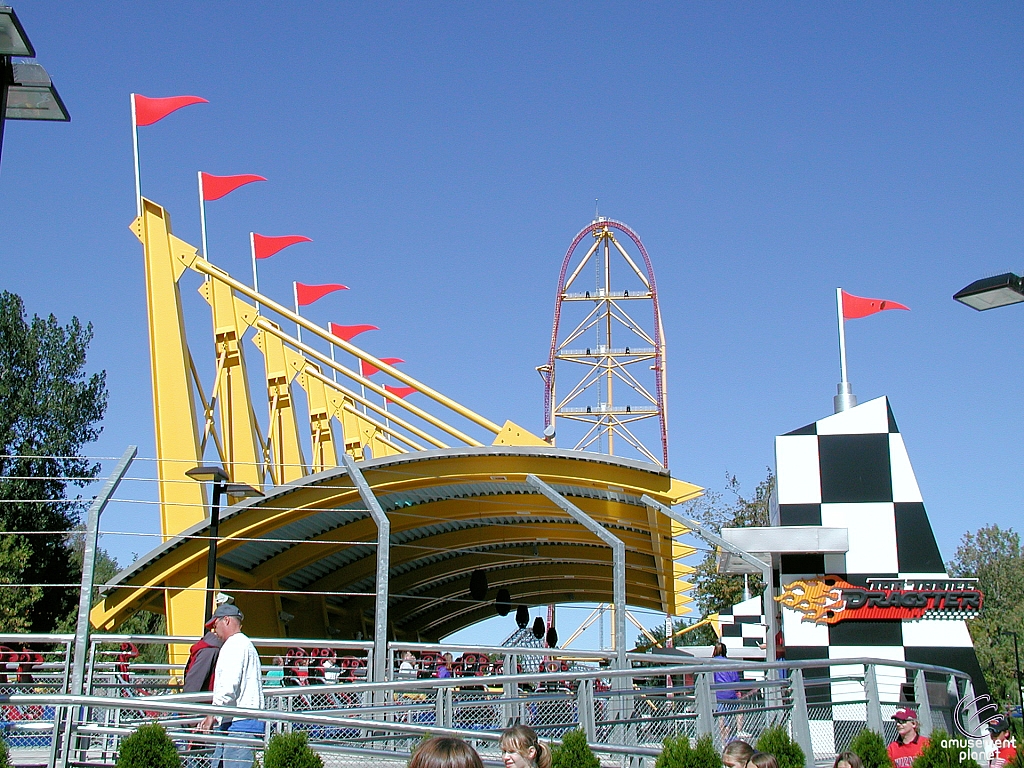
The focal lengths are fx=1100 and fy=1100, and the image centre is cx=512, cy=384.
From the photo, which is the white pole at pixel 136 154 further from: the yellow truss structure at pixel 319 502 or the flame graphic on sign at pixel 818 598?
the flame graphic on sign at pixel 818 598

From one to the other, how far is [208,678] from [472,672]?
434 inches

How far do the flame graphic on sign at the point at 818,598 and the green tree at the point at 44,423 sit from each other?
3144 centimetres

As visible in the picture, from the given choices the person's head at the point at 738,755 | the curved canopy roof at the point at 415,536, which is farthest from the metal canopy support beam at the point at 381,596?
the person's head at the point at 738,755

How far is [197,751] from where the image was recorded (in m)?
7.37

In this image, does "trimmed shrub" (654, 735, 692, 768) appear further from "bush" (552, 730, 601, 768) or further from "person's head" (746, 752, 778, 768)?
"person's head" (746, 752, 778, 768)

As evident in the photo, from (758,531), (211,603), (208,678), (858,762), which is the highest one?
(758,531)

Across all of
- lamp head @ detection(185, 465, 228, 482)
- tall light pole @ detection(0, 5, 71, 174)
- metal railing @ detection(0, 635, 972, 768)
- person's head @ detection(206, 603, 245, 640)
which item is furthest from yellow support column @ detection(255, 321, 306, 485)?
person's head @ detection(206, 603, 245, 640)

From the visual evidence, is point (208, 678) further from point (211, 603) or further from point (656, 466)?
point (656, 466)

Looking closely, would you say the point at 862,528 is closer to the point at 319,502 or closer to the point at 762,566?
the point at 762,566

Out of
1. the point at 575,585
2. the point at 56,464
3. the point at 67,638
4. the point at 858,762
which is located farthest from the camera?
the point at 56,464

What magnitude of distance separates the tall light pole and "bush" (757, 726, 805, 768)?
7230 millimetres

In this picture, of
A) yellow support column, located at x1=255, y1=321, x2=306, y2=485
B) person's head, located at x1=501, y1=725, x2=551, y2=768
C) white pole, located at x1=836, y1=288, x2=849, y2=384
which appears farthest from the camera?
yellow support column, located at x1=255, y1=321, x2=306, y2=485

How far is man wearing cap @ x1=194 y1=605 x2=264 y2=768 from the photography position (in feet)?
23.9

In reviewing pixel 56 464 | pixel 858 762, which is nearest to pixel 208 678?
pixel 858 762
